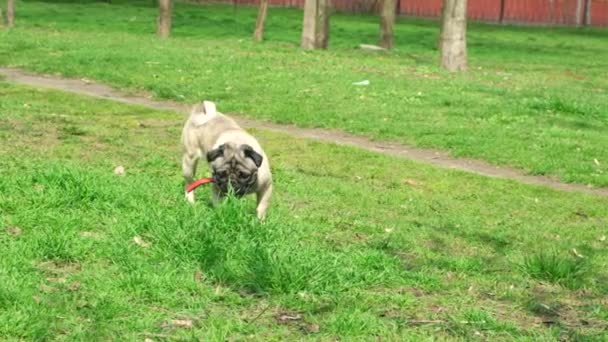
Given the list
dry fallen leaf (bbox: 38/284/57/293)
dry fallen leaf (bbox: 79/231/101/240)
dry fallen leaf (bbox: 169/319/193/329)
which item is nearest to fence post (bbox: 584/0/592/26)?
dry fallen leaf (bbox: 79/231/101/240)

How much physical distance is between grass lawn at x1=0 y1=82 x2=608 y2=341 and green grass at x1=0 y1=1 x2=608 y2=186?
325cm

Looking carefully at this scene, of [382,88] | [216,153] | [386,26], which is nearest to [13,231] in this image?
[216,153]

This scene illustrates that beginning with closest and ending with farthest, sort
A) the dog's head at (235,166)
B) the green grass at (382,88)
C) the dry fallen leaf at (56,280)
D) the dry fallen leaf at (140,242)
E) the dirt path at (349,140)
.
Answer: the dry fallen leaf at (56,280) → the dry fallen leaf at (140,242) → the dog's head at (235,166) → the dirt path at (349,140) → the green grass at (382,88)

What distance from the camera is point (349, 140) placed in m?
14.2

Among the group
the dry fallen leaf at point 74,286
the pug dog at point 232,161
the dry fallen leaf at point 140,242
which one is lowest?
the dry fallen leaf at point 74,286

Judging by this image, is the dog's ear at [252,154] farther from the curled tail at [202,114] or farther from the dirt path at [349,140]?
the dirt path at [349,140]

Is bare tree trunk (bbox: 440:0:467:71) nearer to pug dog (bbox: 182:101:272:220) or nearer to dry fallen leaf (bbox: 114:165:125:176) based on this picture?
dry fallen leaf (bbox: 114:165:125:176)

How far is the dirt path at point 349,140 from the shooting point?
487 inches

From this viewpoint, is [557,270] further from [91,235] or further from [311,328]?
[91,235]

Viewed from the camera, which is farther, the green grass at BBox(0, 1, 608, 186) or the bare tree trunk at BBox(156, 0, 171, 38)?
the bare tree trunk at BBox(156, 0, 171, 38)

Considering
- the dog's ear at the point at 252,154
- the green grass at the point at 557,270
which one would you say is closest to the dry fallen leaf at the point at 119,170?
the dog's ear at the point at 252,154

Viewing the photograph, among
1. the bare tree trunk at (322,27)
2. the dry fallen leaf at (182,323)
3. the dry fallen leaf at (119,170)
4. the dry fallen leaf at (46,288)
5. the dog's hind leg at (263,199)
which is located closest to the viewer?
the dry fallen leaf at (182,323)

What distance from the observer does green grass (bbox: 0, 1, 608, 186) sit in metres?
14.1

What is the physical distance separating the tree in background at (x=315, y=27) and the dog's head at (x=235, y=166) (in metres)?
19.9
